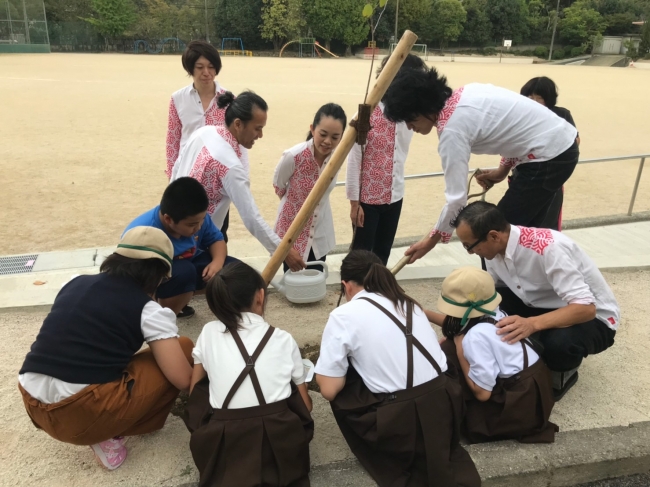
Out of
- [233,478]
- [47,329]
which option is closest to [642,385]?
[233,478]

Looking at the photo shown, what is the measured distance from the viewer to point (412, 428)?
203cm

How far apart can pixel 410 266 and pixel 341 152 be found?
228cm

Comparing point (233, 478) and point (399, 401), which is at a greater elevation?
point (399, 401)

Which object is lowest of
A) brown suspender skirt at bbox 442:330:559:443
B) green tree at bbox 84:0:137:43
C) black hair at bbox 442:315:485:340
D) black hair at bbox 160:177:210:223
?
brown suspender skirt at bbox 442:330:559:443

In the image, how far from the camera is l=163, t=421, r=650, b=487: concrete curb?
2.23 meters

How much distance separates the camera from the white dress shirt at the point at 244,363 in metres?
1.99

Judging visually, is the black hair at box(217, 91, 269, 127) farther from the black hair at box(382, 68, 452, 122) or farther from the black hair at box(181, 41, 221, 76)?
the black hair at box(181, 41, 221, 76)

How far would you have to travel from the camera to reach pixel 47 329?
6.70 feet

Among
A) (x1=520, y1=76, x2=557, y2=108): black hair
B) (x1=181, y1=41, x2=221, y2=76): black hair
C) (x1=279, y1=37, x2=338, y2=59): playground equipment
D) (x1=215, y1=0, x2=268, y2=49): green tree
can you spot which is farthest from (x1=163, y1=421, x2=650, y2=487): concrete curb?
(x1=215, y1=0, x2=268, y2=49): green tree

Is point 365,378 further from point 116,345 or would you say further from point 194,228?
point 194,228

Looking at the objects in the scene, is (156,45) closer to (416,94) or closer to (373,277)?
(416,94)

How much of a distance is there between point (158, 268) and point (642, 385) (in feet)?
8.67

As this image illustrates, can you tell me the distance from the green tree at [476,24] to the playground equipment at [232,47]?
23.6m

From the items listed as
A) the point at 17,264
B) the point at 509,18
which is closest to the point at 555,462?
the point at 17,264
